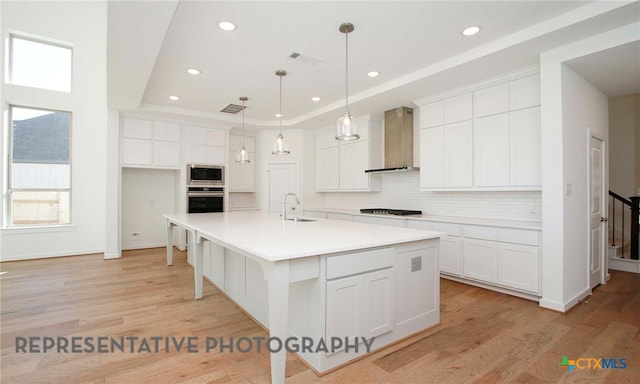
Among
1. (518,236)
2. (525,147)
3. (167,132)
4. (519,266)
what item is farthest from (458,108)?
(167,132)

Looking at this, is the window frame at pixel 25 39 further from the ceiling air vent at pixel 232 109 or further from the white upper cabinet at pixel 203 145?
the ceiling air vent at pixel 232 109

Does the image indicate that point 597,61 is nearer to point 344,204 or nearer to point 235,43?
point 235,43

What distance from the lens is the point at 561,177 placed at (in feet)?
9.66

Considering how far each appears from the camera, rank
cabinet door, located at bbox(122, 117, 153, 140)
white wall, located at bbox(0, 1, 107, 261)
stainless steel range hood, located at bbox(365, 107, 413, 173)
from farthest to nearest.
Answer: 1. cabinet door, located at bbox(122, 117, 153, 140)
2. stainless steel range hood, located at bbox(365, 107, 413, 173)
3. white wall, located at bbox(0, 1, 107, 261)

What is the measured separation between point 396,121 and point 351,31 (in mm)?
2440

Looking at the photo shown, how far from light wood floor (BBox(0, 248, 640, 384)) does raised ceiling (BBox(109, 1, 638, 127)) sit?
2529 millimetres

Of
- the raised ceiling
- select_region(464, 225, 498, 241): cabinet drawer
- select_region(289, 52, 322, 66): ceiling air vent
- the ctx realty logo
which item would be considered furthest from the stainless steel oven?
the ctx realty logo

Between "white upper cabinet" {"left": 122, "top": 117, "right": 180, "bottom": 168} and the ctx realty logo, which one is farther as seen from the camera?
"white upper cabinet" {"left": 122, "top": 117, "right": 180, "bottom": 168}

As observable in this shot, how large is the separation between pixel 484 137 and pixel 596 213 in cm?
154

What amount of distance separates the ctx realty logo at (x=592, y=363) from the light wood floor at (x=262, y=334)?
0.04m

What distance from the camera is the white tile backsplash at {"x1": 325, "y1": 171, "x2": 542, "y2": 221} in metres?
3.83

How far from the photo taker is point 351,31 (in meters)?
2.86

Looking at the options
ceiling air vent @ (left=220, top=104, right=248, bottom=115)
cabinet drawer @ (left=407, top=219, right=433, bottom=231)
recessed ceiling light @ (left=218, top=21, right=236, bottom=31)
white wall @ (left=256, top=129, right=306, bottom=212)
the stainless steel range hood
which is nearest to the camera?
recessed ceiling light @ (left=218, top=21, right=236, bottom=31)

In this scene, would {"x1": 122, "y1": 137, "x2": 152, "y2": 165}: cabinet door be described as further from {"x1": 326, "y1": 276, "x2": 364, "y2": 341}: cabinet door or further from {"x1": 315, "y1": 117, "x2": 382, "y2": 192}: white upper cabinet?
{"x1": 326, "y1": 276, "x2": 364, "y2": 341}: cabinet door
